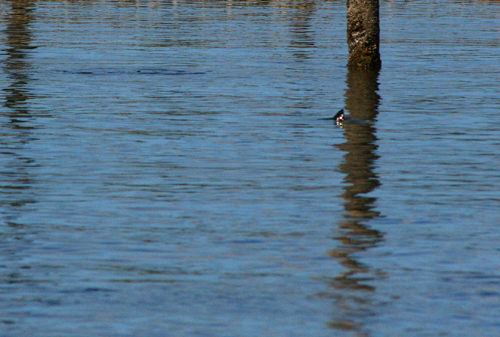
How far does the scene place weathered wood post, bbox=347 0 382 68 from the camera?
1015 inches

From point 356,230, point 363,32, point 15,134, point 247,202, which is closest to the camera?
point 356,230

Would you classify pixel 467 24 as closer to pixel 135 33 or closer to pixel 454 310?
pixel 135 33

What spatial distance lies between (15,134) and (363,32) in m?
12.6

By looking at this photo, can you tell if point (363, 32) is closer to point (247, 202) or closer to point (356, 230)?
point (247, 202)

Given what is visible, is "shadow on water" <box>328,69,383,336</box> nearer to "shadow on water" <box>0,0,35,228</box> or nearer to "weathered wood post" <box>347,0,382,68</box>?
"shadow on water" <box>0,0,35,228</box>

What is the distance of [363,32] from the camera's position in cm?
2628

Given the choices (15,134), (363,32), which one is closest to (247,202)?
(15,134)

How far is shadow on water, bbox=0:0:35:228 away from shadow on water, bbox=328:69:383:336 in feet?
10.2

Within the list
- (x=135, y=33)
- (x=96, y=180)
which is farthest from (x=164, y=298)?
(x=135, y=33)

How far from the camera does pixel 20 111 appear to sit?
1831 cm

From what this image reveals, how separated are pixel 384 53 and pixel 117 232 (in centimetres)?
2437

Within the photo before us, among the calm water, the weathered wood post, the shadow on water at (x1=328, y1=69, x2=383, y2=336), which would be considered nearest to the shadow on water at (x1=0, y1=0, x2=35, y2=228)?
the calm water

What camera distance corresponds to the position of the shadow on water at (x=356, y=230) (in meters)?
7.20

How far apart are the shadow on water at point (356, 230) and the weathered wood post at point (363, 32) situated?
7674 mm
